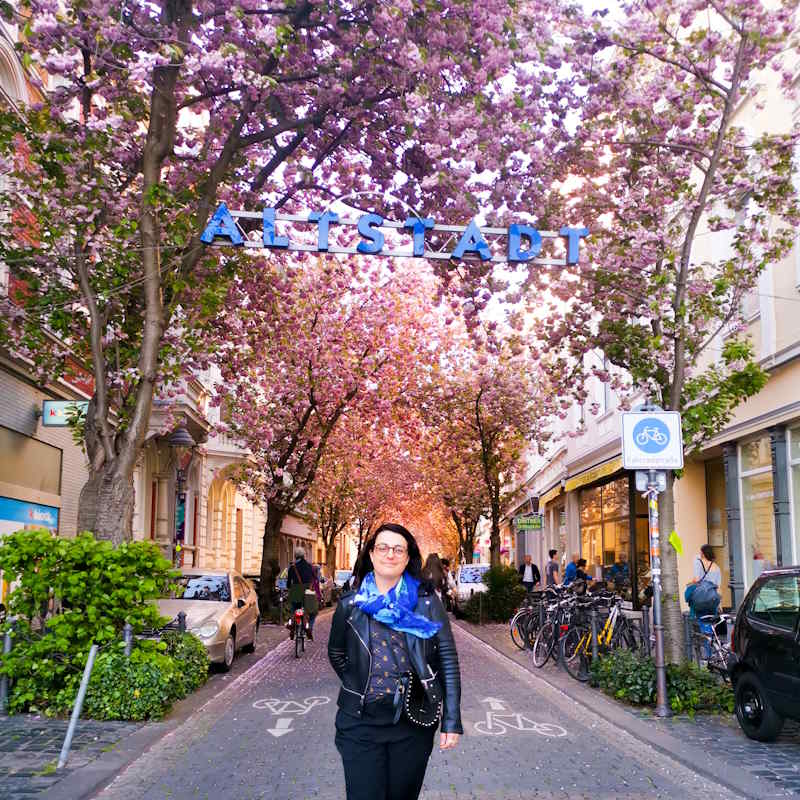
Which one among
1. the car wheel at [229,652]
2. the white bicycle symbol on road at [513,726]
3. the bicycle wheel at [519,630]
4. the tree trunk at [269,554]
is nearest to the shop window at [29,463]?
the car wheel at [229,652]

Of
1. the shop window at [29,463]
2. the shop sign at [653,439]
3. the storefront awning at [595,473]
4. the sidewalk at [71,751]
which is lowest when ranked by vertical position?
the sidewalk at [71,751]

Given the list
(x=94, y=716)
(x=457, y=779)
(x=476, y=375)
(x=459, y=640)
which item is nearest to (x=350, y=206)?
(x=94, y=716)

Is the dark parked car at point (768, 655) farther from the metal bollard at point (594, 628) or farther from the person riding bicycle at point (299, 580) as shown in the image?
the person riding bicycle at point (299, 580)

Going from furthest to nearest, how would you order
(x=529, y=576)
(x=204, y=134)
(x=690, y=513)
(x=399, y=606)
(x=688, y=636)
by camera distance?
1. (x=529, y=576)
2. (x=690, y=513)
3. (x=204, y=134)
4. (x=688, y=636)
5. (x=399, y=606)

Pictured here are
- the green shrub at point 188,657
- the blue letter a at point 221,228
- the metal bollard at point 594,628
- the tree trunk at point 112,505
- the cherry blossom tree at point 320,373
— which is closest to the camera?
the tree trunk at point 112,505

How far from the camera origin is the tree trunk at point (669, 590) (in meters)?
11.6

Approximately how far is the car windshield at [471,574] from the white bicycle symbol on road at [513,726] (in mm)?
21387

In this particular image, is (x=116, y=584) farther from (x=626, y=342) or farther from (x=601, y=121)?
(x=601, y=121)

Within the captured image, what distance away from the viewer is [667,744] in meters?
9.05

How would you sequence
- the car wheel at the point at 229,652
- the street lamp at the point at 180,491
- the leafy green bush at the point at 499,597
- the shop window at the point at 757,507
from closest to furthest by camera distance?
1. the car wheel at the point at 229,652
2. the shop window at the point at 757,507
3. the leafy green bush at the point at 499,597
4. the street lamp at the point at 180,491

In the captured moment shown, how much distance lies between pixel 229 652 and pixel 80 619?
545cm

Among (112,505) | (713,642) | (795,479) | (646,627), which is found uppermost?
(795,479)

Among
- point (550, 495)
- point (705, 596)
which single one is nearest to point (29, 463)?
point (705, 596)

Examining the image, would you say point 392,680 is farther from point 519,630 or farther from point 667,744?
point 519,630
